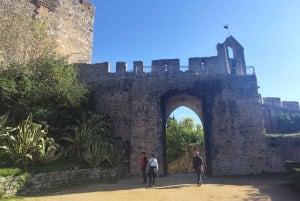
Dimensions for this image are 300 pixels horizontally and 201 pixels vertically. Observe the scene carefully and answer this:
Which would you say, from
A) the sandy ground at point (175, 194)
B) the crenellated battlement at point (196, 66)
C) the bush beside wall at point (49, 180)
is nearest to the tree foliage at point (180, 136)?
the crenellated battlement at point (196, 66)

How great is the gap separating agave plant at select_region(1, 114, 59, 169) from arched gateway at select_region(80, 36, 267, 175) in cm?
515

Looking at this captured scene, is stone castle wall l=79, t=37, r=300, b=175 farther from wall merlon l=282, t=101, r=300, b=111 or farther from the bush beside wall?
wall merlon l=282, t=101, r=300, b=111

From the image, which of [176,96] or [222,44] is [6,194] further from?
[222,44]

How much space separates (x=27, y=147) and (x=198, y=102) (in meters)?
9.78

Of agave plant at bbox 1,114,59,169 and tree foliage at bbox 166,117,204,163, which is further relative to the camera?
tree foliage at bbox 166,117,204,163

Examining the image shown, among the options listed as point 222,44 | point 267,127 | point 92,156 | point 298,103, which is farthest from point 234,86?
point 298,103

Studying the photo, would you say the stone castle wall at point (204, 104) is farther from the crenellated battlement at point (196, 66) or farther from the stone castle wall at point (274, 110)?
the stone castle wall at point (274, 110)

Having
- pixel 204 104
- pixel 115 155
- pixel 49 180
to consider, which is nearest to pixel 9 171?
pixel 49 180

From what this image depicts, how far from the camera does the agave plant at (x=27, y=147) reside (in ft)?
28.8

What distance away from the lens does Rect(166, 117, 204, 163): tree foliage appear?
27.3 m

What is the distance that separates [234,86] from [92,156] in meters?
7.79

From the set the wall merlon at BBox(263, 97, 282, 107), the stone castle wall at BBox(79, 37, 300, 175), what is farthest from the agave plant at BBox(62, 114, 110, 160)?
the wall merlon at BBox(263, 97, 282, 107)

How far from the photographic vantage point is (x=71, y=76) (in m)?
13.9

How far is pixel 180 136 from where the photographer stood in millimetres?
28828
